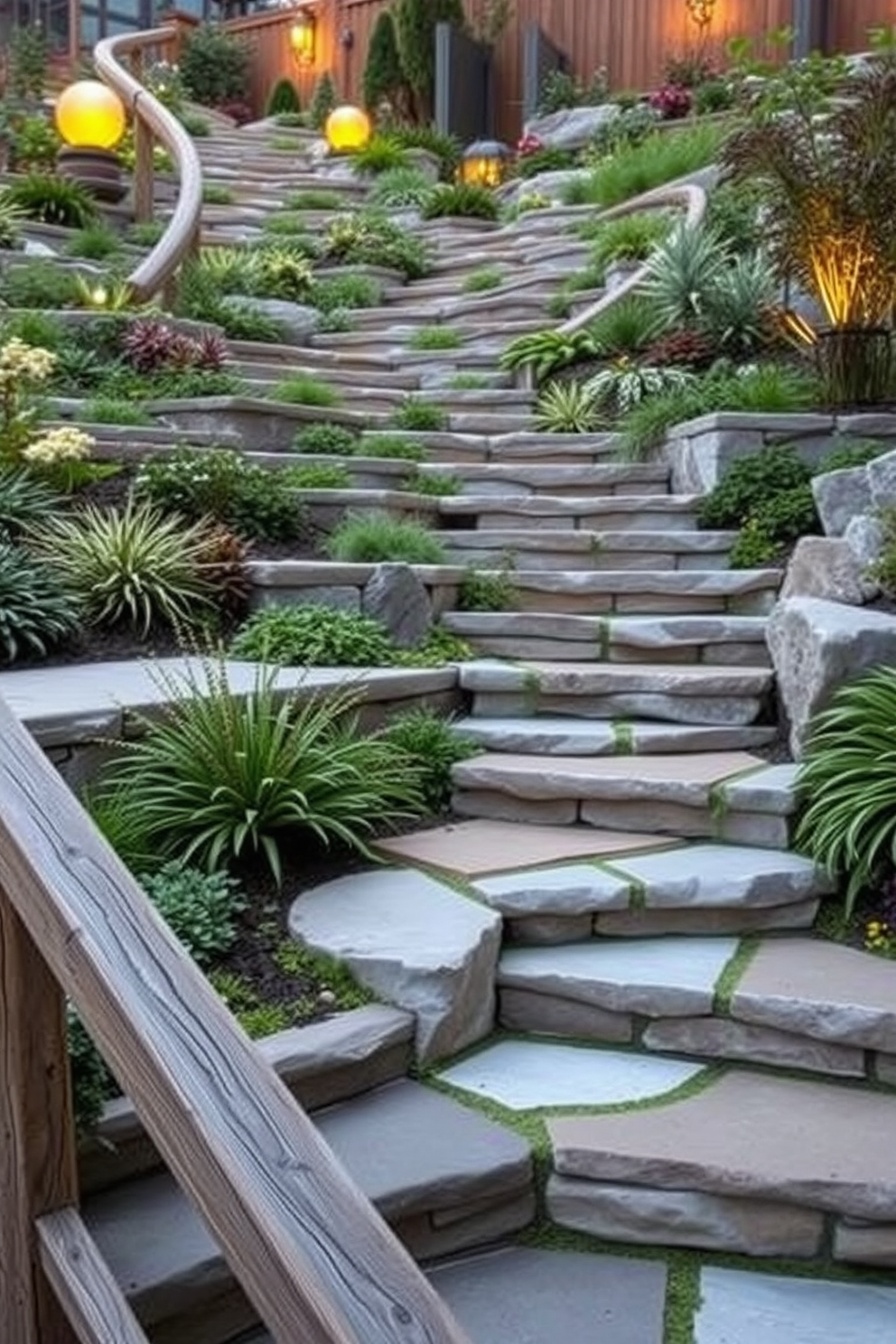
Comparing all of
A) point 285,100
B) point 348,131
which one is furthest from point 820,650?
point 285,100

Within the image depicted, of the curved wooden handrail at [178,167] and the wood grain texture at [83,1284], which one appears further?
the curved wooden handrail at [178,167]

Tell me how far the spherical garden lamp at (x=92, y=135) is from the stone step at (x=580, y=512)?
18.1 feet

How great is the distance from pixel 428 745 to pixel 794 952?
1018 millimetres

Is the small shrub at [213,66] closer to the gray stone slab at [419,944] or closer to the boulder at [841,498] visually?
the boulder at [841,498]

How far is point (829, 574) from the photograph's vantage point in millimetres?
3449

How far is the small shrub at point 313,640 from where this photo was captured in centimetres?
337

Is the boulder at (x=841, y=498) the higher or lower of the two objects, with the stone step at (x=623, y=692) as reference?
higher

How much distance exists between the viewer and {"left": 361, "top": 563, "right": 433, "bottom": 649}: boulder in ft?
12.0

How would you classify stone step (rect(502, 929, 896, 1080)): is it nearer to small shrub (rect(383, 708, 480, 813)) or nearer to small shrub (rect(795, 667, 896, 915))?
small shrub (rect(795, 667, 896, 915))

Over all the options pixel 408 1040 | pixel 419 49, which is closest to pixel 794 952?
pixel 408 1040

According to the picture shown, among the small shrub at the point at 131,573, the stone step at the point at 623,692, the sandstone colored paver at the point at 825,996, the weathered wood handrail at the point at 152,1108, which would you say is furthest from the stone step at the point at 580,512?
the weathered wood handrail at the point at 152,1108

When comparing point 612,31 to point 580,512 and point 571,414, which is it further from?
point 580,512

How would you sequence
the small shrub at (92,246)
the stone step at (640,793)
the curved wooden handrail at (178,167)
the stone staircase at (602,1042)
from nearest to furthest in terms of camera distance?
the stone staircase at (602,1042), the stone step at (640,793), the curved wooden handrail at (178,167), the small shrub at (92,246)

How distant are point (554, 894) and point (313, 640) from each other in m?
1.26
